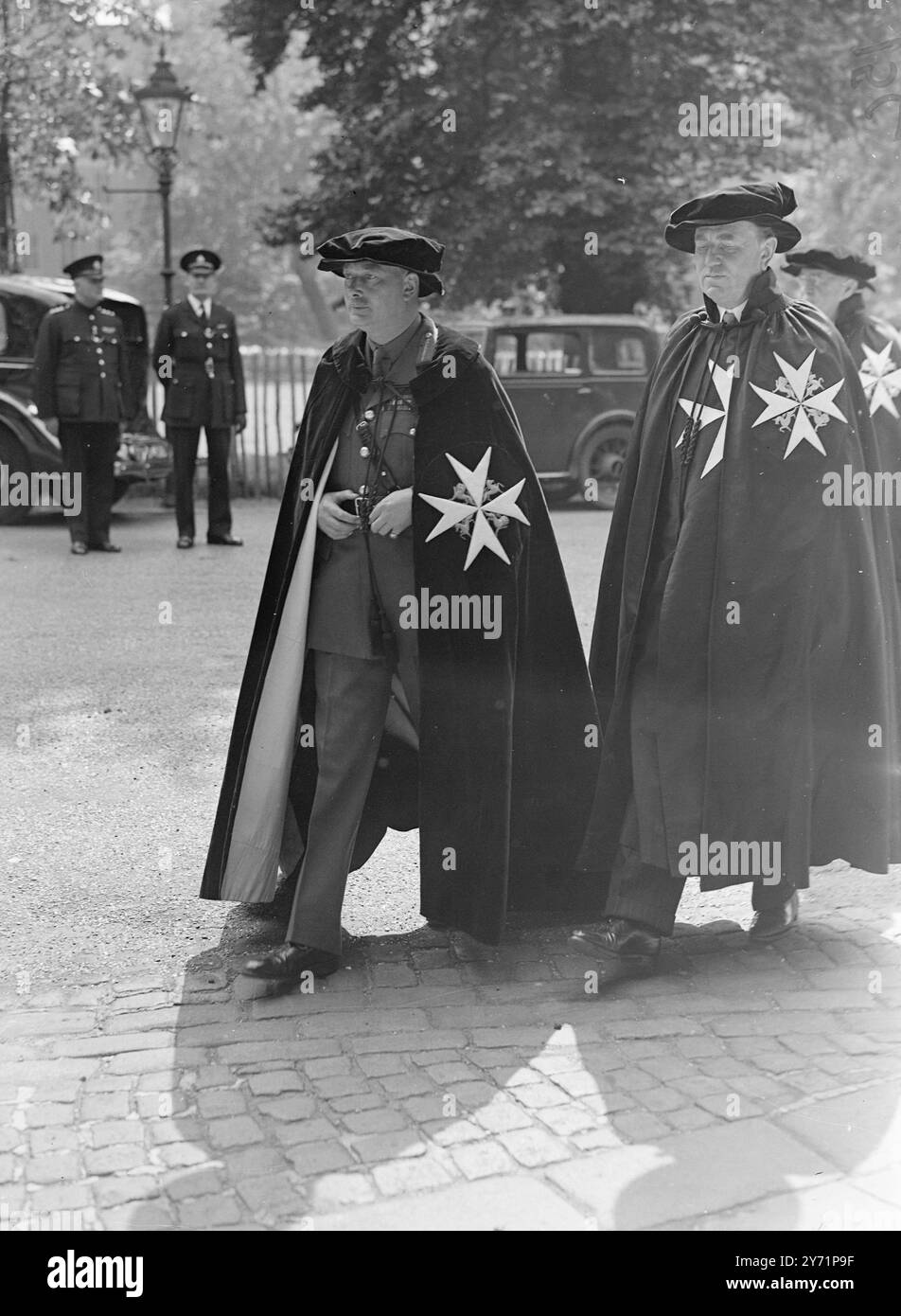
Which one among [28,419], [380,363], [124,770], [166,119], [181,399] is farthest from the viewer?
[166,119]

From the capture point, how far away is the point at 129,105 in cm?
1873

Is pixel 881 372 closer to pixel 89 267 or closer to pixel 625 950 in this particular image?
pixel 625 950

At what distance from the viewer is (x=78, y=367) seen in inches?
489

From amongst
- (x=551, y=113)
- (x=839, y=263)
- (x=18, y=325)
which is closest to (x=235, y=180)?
(x=551, y=113)

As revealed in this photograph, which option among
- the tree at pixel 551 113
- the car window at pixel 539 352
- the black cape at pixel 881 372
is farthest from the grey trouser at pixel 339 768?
the tree at pixel 551 113

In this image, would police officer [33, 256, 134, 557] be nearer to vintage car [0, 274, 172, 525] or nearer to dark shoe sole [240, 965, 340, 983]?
vintage car [0, 274, 172, 525]

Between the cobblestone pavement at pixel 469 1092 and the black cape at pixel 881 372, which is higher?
the black cape at pixel 881 372

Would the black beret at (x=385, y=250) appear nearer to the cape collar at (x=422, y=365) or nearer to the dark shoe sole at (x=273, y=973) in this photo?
the cape collar at (x=422, y=365)

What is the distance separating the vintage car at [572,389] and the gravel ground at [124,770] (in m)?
4.34

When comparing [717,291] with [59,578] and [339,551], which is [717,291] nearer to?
[339,551]

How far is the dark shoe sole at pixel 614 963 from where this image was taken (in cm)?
454

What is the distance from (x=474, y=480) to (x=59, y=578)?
733 cm

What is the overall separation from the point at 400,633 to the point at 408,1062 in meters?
1.19

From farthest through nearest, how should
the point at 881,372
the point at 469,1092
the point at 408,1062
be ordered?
1. the point at 881,372
2. the point at 408,1062
3. the point at 469,1092
